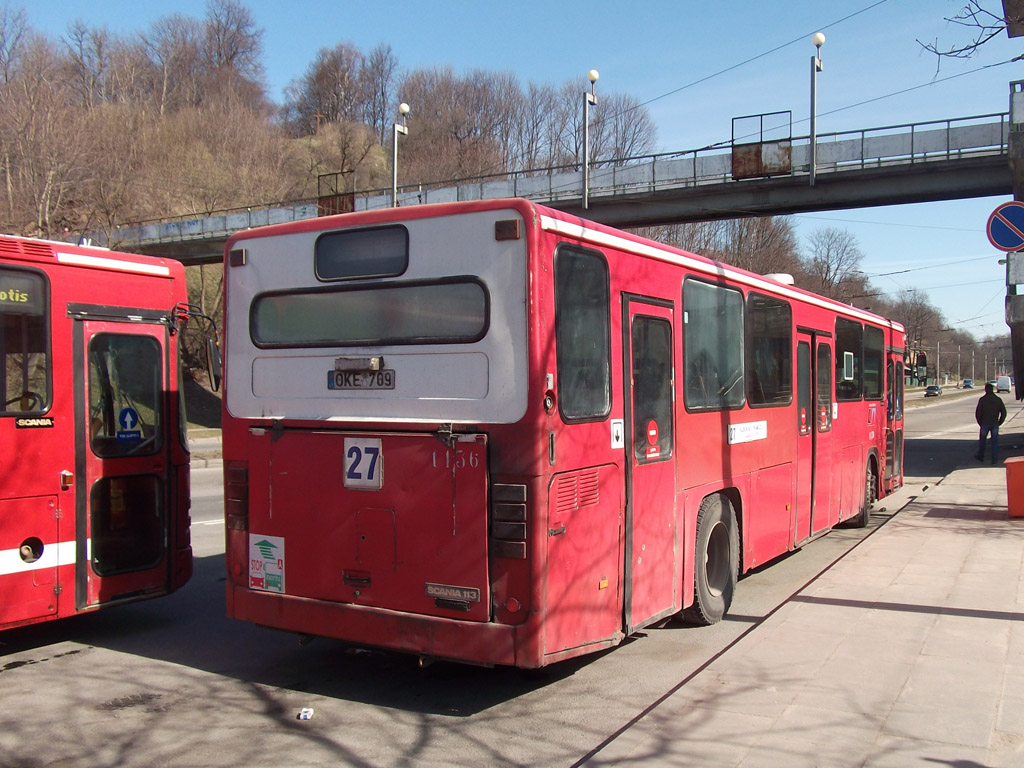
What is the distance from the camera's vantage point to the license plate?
5.75 meters

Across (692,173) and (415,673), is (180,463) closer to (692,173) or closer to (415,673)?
(415,673)

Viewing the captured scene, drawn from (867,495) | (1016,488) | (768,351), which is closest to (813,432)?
(768,351)

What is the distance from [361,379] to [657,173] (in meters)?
27.6

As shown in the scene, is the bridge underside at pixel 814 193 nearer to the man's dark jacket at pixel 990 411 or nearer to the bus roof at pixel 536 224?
the man's dark jacket at pixel 990 411

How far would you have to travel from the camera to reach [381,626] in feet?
18.5

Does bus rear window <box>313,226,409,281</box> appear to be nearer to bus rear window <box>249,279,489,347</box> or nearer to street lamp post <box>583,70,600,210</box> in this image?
bus rear window <box>249,279,489,347</box>

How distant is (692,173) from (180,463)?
2615 cm

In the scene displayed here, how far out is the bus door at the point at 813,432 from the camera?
33.6 ft

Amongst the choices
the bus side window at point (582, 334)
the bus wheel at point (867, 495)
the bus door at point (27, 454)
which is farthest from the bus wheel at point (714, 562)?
the bus wheel at point (867, 495)

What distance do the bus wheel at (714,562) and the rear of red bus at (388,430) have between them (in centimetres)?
260

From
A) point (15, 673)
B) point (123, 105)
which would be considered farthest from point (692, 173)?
point (123, 105)

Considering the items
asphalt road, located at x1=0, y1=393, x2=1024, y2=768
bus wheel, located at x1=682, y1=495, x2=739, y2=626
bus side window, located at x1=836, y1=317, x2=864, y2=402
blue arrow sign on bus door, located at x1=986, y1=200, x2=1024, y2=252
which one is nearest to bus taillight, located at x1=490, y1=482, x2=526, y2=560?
asphalt road, located at x1=0, y1=393, x2=1024, y2=768

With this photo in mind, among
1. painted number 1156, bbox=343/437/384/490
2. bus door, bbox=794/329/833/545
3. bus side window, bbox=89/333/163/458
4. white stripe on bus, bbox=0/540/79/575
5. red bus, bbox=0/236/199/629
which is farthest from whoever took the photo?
bus door, bbox=794/329/833/545

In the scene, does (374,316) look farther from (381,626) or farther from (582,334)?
(381,626)
